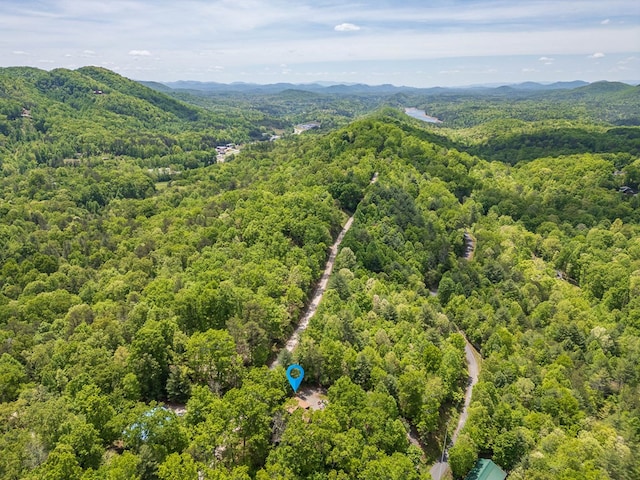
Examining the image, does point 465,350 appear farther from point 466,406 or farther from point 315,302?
point 315,302

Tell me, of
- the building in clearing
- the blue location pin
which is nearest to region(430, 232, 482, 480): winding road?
the building in clearing

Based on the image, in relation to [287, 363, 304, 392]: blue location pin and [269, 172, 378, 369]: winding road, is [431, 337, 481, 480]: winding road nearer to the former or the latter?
[287, 363, 304, 392]: blue location pin

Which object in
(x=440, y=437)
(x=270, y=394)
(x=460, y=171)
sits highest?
(x=460, y=171)

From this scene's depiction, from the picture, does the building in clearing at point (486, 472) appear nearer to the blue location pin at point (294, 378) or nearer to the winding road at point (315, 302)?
the blue location pin at point (294, 378)

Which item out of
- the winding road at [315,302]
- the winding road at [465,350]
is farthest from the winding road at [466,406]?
the winding road at [315,302]

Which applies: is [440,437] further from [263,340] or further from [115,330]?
[115,330]

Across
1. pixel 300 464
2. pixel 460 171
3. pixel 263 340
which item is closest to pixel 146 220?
pixel 263 340
